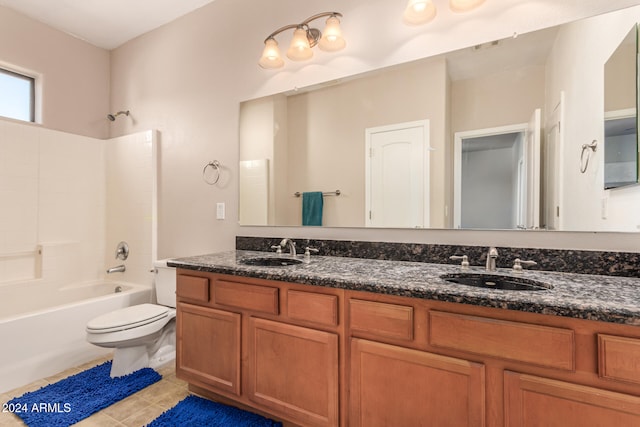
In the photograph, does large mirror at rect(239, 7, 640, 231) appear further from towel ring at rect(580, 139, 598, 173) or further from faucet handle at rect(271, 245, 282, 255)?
faucet handle at rect(271, 245, 282, 255)

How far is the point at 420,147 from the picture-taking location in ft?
5.72

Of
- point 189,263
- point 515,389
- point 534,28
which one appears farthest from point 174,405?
point 534,28

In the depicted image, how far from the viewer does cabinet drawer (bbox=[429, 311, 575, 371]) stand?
0.96 meters

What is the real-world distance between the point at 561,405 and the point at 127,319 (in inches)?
88.2

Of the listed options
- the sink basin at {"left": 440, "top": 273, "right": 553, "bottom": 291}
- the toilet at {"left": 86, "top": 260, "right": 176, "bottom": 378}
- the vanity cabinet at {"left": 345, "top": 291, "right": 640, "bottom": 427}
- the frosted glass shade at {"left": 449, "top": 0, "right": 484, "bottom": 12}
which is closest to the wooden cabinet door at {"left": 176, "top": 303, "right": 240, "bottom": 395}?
the toilet at {"left": 86, "top": 260, "right": 176, "bottom": 378}

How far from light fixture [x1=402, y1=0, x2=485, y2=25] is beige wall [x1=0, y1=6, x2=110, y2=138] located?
10.1 ft

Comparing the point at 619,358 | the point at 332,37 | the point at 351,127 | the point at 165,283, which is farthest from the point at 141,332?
the point at 619,358

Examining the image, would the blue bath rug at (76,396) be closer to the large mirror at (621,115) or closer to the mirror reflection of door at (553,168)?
the mirror reflection of door at (553,168)

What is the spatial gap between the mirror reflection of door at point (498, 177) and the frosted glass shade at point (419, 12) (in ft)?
2.04

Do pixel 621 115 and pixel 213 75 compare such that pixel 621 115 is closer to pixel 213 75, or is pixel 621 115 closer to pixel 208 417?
pixel 208 417

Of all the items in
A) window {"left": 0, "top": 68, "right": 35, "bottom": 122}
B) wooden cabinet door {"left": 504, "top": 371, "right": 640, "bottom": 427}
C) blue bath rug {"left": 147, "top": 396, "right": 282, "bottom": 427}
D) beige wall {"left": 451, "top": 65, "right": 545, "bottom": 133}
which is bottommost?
blue bath rug {"left": 147, "top": 396, "right": 282, "bottom": 427}

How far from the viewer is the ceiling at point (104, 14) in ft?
8.39

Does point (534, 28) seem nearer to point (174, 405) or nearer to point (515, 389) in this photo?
point (515, 389)

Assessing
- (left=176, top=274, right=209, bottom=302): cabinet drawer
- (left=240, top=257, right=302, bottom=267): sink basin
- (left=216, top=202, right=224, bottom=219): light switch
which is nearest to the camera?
(left=176, top=274, right=209, bottom=302): cabinet drawer
